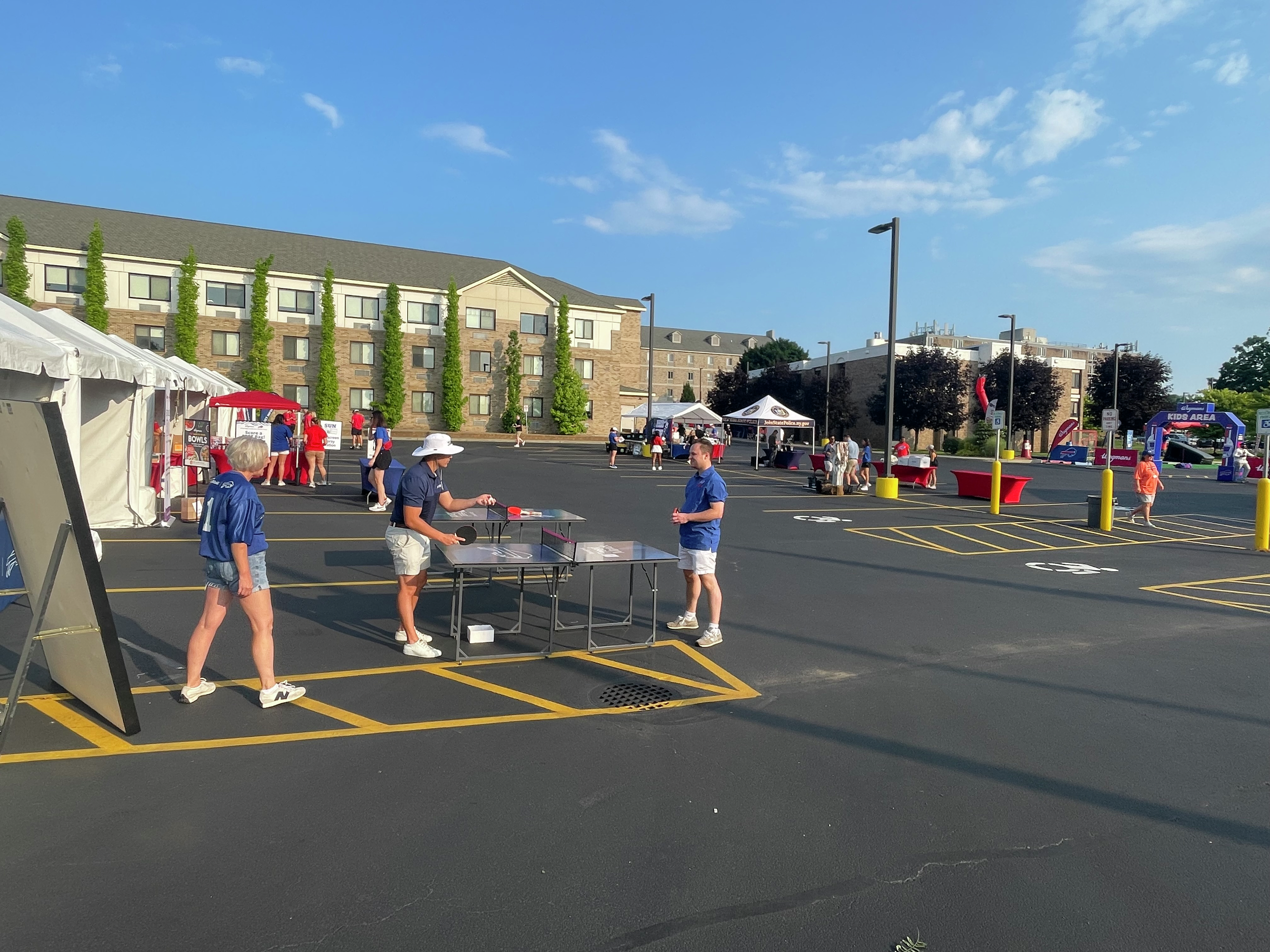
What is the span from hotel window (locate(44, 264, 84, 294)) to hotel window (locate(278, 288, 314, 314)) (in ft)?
35.4

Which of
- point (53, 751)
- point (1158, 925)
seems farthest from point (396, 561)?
point (1158, 925)

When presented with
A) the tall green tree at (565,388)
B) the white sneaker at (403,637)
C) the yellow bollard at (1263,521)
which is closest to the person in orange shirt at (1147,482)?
the yellow bollard at (1263,521)

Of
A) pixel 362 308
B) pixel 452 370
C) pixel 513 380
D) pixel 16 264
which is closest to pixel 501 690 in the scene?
pixel 452 370

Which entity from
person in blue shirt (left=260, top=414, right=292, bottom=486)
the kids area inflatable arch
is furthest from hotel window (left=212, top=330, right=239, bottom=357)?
the kids area inflatable arch

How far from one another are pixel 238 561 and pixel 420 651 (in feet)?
6.13

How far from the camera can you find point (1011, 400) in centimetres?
3628

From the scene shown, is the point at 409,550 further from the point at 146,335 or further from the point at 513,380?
the point at 146,335

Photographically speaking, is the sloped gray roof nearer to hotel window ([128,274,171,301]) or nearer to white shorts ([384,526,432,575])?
hotel window ([128,274,171,301])

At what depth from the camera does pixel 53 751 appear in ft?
15.0

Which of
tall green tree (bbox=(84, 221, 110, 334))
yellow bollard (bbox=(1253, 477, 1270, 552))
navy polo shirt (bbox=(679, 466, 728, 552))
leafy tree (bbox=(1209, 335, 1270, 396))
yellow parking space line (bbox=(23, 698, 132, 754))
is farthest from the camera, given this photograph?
leafy tree (bbox=(1209, 335, 1270, 396))

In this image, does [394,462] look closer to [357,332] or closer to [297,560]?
[297,560]

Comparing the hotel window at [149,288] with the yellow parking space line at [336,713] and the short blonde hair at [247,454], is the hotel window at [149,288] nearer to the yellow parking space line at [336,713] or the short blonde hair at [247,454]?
the short blonde hair at [247,454]

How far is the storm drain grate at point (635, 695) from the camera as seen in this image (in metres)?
5.64

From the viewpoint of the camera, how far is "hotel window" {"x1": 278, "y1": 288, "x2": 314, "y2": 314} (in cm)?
5300
